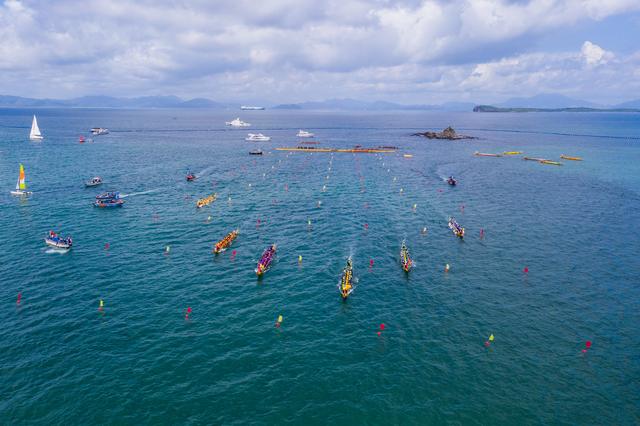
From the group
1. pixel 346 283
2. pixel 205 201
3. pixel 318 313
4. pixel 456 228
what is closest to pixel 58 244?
pixel 205 201

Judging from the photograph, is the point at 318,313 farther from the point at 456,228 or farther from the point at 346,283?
the point at 456,228

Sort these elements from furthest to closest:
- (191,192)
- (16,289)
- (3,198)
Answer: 1. (191,192)
2. (3,198)
3. (16,289)

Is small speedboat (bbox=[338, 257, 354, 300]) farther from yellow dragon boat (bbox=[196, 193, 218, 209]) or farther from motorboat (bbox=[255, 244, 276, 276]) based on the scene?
yellow dragon boat (bbox=[196, 193, 218, 209])

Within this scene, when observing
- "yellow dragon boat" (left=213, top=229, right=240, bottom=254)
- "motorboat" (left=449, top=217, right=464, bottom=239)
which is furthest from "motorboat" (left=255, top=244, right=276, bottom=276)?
"motorboat" (left=449, top=217, right=464, bottom=239)

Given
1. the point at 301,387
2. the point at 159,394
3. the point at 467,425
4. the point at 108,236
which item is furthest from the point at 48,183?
the point at 467,425

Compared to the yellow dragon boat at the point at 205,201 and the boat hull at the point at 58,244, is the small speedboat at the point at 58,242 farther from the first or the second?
the yellow dragon boat at the point at 205,201

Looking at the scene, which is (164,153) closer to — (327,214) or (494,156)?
(327,214)
